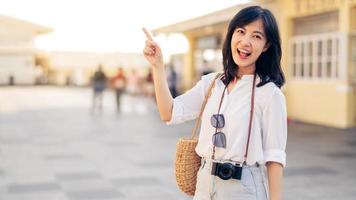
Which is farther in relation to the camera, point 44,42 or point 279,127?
point 44,42

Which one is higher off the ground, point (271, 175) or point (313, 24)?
point (313, 24)

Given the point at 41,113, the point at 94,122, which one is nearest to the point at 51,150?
the point at 94,122

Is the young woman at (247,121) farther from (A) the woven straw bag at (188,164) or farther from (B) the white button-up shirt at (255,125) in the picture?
(A) the woven straw bag at (188,164)

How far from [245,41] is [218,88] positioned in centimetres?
24

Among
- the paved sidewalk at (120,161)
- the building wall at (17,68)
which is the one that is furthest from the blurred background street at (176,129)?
the building wall at (17,68)

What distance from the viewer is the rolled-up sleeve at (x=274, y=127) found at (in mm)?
2252

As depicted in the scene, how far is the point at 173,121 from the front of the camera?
2.47 meters

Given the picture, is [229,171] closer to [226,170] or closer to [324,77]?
[226,170]

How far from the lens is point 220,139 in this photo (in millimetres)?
2258

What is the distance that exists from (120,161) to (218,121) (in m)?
6.48

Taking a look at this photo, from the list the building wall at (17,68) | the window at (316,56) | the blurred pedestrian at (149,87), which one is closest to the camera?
the window at (316,56)

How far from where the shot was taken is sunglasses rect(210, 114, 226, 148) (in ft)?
7.41

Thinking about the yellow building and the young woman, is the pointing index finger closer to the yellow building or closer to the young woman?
the young woman

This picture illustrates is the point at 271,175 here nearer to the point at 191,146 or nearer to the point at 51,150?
the point at 191,146
